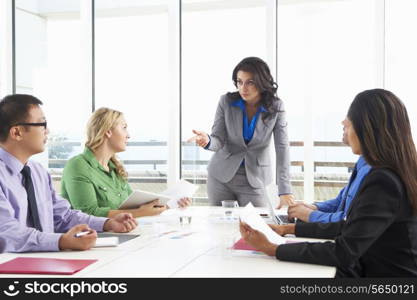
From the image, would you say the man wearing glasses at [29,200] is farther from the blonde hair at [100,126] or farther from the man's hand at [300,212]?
the man's hand at [300,212]

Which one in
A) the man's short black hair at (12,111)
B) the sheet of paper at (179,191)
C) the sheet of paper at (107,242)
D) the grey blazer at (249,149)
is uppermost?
the man's short black hair at (12,111)

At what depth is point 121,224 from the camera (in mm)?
2465

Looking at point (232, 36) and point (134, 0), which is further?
point (134, 0)

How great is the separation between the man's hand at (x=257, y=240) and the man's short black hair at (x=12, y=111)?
1175mm

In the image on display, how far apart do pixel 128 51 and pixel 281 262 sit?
4.09 meters

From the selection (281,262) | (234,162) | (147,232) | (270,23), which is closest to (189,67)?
(270,23)

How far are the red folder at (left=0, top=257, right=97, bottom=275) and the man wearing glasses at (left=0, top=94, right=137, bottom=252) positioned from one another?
0.50 feet

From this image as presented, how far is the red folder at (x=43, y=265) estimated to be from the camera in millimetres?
1635

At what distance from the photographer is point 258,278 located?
1548 millimetres

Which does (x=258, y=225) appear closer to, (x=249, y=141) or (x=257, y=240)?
(x=257, y=240)

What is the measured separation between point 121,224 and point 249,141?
A: 1.43 m

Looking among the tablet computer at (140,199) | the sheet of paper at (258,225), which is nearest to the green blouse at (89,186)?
the tablet computer at (140,199)

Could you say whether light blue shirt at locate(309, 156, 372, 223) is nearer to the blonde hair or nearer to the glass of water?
the glass of water

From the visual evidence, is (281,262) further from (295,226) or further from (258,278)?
(295,226)
